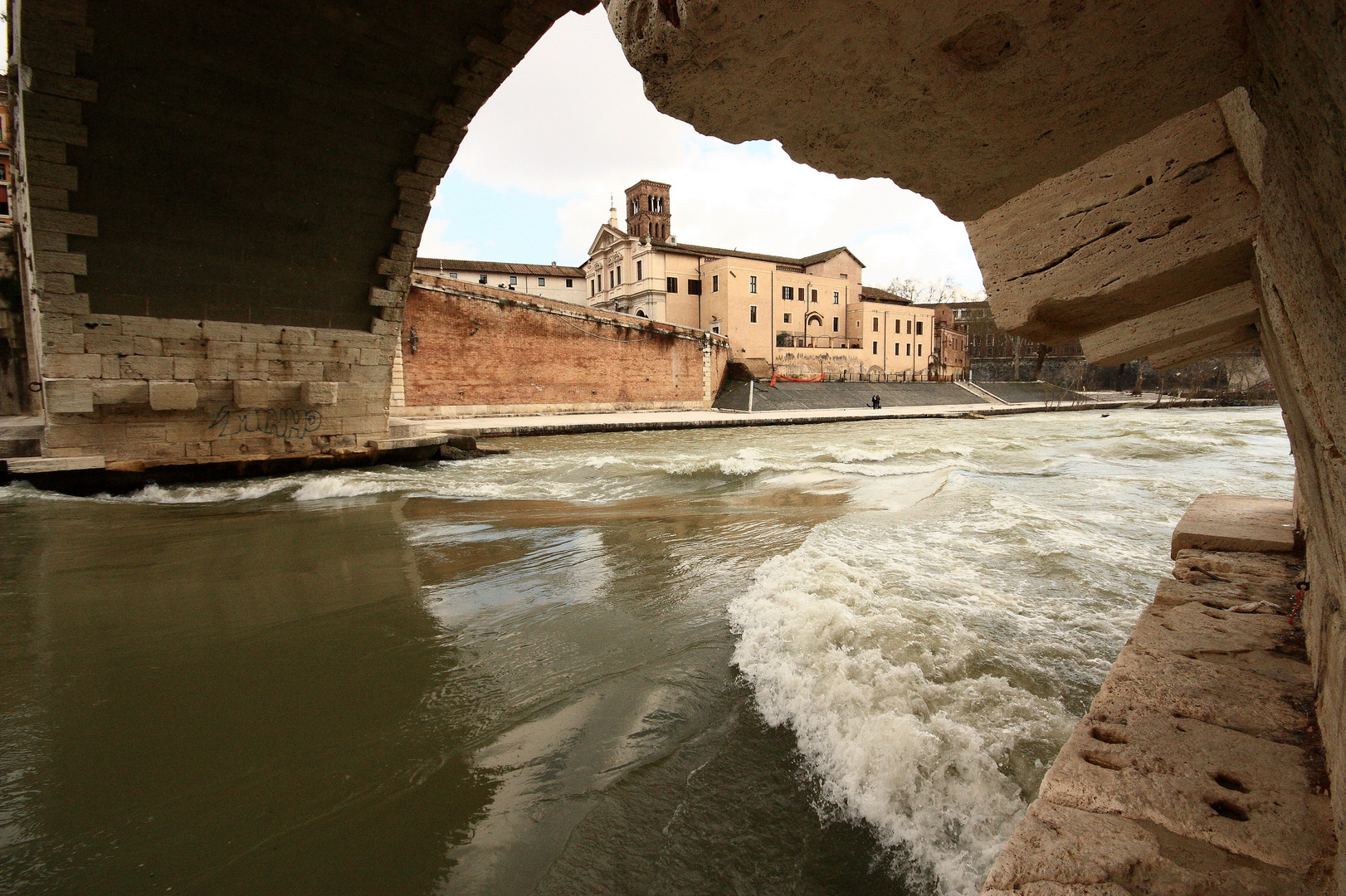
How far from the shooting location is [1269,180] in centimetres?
129

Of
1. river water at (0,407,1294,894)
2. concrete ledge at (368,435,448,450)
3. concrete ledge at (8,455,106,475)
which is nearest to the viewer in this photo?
river water at (0,407,1294,894)

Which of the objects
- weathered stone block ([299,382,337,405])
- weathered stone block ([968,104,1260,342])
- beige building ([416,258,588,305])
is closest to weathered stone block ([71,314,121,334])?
weathered stone block ([299,382,337,405])

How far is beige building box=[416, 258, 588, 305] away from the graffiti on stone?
1234 inches

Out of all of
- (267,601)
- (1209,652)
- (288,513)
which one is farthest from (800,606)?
(288,513)

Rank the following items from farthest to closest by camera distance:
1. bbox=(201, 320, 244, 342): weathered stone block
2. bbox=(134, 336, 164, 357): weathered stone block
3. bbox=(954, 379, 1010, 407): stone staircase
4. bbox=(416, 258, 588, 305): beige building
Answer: bbox=(416, 258, 588, 305): beige building
bbox=(954, 379, 1010, 407): stone staircase
bbox=(201, 320, 244, 342): weathered stone block
bbox=(134, 336, 164, 357): weathered stone block

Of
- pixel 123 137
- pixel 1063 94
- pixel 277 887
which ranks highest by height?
pixel 123 137

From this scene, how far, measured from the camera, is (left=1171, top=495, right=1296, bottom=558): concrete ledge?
341cm

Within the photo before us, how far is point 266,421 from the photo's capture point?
10.0 meters

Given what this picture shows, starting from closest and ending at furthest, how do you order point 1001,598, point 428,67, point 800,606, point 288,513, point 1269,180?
1. point 1269,180
2. point 800,606
3. point 1001,598
4. point 288,513
5. point 428,67

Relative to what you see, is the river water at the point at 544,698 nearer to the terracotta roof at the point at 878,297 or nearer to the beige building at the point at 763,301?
the beige building at the point at 763,301

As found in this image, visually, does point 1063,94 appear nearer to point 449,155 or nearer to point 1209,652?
point 1209,652

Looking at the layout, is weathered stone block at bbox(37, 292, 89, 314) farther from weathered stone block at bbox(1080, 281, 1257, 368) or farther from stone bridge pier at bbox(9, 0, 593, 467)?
weathered stone block at bbox(1080, 281, 1257, 368)

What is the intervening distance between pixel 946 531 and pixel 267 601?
18.2 feet

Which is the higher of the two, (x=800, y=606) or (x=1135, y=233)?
(x=1135, y=233)
